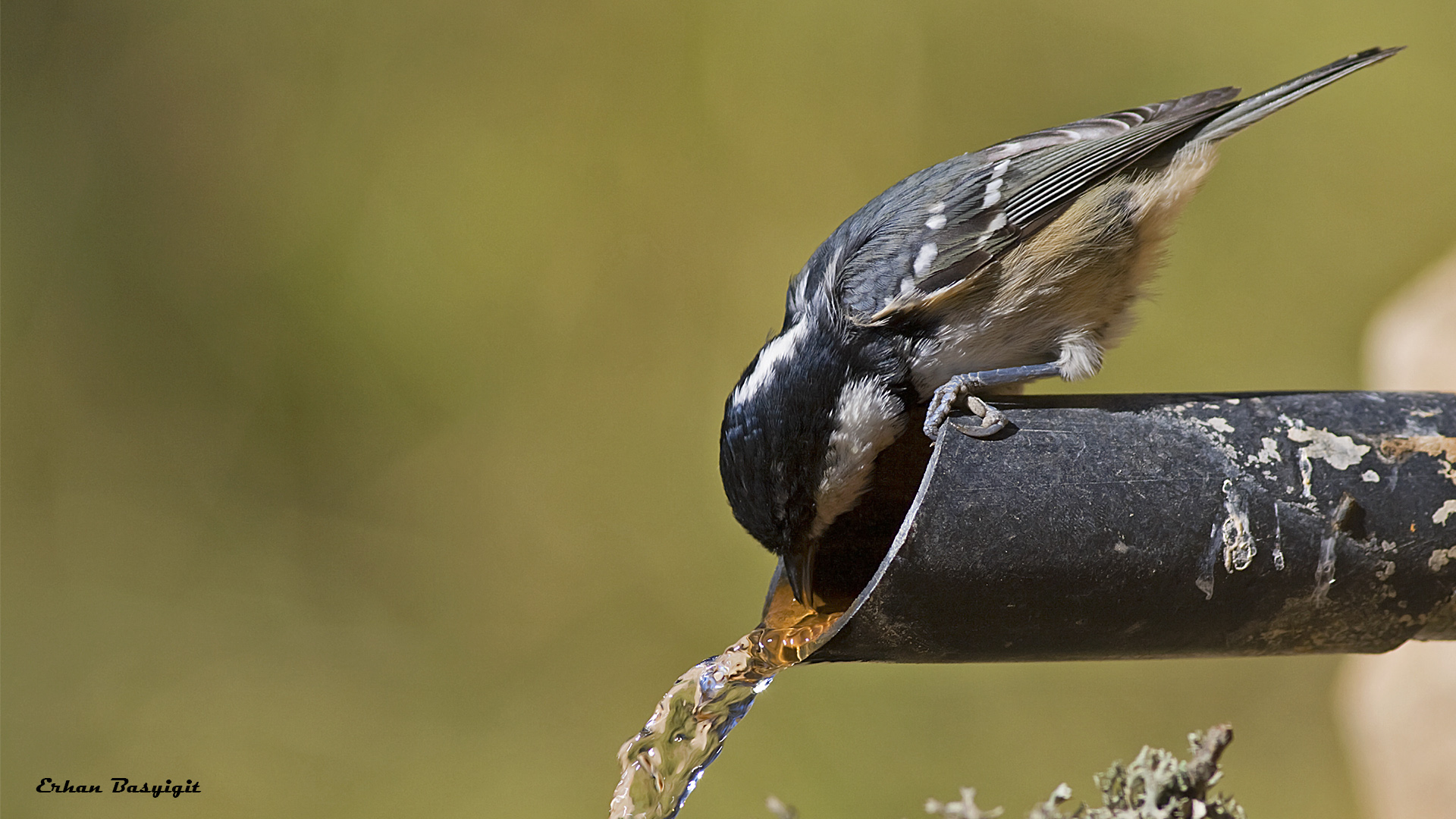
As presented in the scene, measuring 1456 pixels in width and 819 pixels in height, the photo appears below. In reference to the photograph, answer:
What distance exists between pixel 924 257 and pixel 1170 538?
45 cm

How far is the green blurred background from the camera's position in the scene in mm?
2059

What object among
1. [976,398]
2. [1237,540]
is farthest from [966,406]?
[1237,540]

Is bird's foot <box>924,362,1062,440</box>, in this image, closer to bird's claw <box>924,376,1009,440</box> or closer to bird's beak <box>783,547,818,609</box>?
bird's claw <box>924,376,1009,440</box>

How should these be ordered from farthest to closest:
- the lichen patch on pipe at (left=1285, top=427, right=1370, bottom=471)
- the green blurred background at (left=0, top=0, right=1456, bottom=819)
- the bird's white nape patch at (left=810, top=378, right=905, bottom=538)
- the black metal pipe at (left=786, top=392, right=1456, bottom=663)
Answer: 1. the green blurred background at (left=0, top=0, right=1456, bottom=819)
2. the bird's white nape patch at (left=810, top=378, right=905, bottom=538)
3. the lichen patch on pipe at (left=1285, top=427, right=1370, bottom=471)
4. the black metal pipe at (left=786, top=392, right=1456, bottom=663)

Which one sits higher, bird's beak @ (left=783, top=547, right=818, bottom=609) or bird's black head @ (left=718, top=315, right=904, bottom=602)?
bird's black head @ (left=718, top=315, right=904, bottom=602)

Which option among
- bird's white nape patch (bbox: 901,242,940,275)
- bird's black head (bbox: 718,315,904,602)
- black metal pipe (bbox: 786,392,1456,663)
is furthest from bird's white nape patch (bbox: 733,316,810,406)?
black metal pipe (bbox: 786,392,1456,663)

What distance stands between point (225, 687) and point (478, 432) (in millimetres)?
741

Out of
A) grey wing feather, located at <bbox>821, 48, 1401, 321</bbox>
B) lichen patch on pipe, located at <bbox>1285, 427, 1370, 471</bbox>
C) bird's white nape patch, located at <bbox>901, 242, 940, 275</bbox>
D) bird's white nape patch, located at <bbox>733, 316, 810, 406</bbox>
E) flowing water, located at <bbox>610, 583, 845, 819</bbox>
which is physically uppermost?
grey wing feather, located at <bbox>821, 48, 1401, 321</bbox>

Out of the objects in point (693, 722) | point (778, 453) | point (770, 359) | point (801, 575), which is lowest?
point (693, 722)

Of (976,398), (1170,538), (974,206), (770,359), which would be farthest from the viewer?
(974,206)

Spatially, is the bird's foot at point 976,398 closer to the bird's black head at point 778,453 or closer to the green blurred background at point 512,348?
the bird's black head at point 778,453

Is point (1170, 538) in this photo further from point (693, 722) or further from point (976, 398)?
point (693, 722)

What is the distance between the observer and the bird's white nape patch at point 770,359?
111 cm

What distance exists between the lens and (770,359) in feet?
3.82
